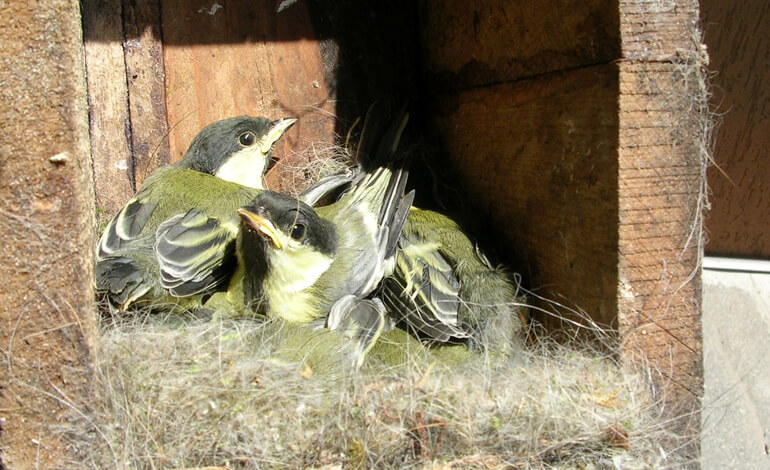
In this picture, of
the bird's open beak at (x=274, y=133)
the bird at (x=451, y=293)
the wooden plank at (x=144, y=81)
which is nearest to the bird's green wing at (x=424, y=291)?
the bird at (x=451, y=293)

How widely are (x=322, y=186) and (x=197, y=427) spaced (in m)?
0.93

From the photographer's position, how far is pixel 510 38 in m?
1.64

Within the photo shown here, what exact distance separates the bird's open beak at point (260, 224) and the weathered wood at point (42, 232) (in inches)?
16.7

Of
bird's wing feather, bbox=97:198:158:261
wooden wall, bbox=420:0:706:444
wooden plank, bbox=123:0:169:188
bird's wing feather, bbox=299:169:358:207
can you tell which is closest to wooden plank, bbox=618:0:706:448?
wooden wall, bbox=420:0:706:444

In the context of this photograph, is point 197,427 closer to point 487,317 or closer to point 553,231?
point 487,317

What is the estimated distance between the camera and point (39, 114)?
100 cm

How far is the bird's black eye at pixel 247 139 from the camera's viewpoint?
179cm

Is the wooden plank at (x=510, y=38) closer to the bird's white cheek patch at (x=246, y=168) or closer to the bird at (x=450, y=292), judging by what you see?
the bird at (x=450, y=292)

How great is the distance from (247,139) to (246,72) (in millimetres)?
227

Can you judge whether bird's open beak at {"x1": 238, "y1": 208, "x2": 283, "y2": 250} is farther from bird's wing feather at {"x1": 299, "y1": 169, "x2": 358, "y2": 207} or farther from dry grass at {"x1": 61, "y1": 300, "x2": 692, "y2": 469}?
bird's wing feather at {"x1": 299, "y1": 169, "x2": 358, "y2": 207}

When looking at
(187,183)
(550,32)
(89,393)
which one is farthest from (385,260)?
(89,393)

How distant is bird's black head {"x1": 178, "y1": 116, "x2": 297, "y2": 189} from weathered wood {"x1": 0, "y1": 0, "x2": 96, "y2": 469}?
0.73 m

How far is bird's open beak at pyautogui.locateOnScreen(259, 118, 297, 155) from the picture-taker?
183cm

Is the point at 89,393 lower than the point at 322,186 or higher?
lower
